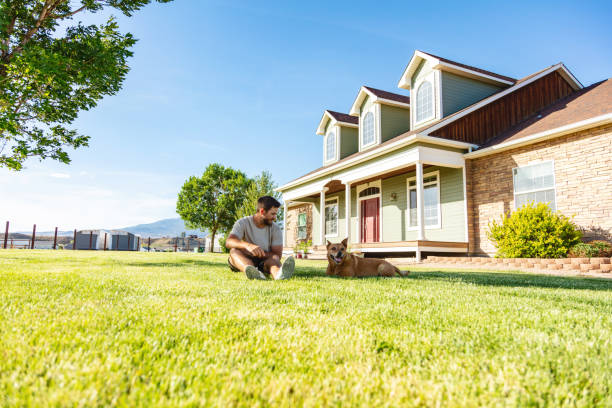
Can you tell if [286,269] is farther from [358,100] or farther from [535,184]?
[358,100]

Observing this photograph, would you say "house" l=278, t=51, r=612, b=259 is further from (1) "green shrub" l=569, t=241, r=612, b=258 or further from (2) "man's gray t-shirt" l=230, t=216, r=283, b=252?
(2) "man's gray t-shirt" l=230, t=216, r=283, b=252

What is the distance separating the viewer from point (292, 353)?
146cm

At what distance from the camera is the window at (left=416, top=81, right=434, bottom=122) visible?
44.6 feet

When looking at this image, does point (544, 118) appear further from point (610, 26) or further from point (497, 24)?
point (610, 26)

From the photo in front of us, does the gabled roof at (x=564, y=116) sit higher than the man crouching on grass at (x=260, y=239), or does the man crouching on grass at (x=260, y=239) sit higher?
the gabled roof at (x=564, y=116)

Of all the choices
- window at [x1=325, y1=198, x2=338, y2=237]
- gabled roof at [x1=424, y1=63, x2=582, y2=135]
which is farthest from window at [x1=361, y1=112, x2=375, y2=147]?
gabled roof at [x1=424, y1=63, x2=582, y2=135]

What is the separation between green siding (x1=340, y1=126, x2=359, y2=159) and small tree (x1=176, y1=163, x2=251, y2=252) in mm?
15674

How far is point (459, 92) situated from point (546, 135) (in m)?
4.38

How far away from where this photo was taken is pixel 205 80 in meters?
15.7

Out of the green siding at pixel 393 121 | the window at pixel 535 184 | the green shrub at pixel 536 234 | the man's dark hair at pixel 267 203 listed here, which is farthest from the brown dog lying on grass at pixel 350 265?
the green siding at pixel 393 121

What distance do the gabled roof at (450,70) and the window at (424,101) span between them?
0.72 meters

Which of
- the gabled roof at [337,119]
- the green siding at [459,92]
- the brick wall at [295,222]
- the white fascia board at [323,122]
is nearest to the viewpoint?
the green siding at [459,92]

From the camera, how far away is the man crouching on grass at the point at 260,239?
15.0ft

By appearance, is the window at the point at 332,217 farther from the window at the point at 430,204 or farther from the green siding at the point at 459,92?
the green siding at the point at 459,92
